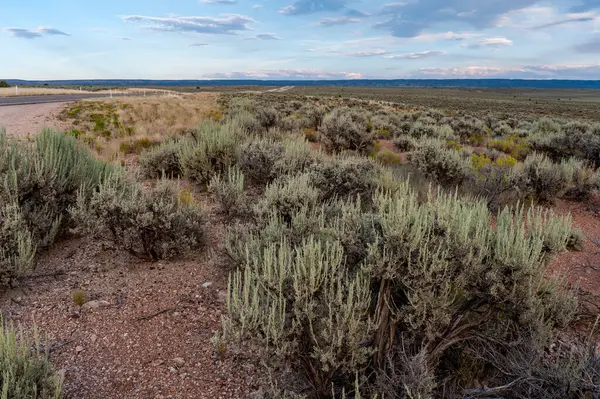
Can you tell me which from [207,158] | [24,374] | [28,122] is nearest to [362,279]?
[24,374]

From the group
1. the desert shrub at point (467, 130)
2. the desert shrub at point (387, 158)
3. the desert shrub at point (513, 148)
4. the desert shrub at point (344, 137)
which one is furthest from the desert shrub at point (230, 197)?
the desert shrub at point (467, 130)

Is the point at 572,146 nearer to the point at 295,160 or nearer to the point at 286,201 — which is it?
the point at 295,160

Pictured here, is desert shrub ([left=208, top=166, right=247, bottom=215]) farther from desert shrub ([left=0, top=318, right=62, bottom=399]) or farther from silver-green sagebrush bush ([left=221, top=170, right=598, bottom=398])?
desert shrub ([left=0, top=318, right=62, bottom=399])

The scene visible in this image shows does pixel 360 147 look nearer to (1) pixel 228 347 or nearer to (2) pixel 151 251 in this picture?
(2) pixel 151 251

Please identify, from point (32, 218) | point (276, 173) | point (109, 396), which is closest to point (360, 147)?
point (276, 173)

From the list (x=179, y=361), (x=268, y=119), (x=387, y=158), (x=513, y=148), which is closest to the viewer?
(x=179, y=361)

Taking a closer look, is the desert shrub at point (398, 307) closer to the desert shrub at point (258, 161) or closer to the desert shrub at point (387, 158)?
the desert shrub at point (258, 161)

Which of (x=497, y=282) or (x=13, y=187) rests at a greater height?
(x=13, y=187)

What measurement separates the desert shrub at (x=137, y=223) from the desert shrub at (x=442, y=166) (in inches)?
249

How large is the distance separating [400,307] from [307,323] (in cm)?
84

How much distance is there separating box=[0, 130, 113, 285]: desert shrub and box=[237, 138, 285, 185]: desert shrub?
2919 millimetres

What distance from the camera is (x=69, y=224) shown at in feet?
18.7

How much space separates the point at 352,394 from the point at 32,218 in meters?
4.42

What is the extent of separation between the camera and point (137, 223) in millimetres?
5062
